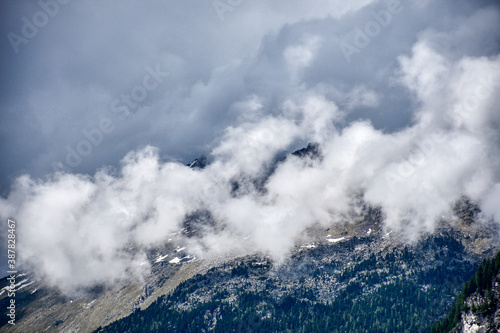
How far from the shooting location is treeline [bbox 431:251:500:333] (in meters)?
143

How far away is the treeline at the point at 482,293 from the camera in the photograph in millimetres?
143000

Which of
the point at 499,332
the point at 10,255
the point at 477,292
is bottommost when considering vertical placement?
the point at 499,332

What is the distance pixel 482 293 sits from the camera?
14762 centimetres

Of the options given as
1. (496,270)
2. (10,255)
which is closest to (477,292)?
(496,270)

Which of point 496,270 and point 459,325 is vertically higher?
point 496,270

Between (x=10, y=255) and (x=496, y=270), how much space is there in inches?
7737

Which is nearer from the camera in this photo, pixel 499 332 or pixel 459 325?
pixel 499 332

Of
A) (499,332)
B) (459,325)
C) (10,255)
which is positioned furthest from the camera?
(10,255)

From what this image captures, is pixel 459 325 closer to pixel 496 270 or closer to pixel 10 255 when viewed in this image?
pixel 496 270

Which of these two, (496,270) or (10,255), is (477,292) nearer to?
(496,270)

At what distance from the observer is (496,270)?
144 meters

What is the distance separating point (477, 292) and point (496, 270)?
13053 millimetres

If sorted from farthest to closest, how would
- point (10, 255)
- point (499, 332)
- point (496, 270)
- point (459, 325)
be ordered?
point (10, 255)
point (459, 325)
point (496, 270)
point (499, 332)

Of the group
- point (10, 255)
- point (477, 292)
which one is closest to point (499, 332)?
point (477, 292)
